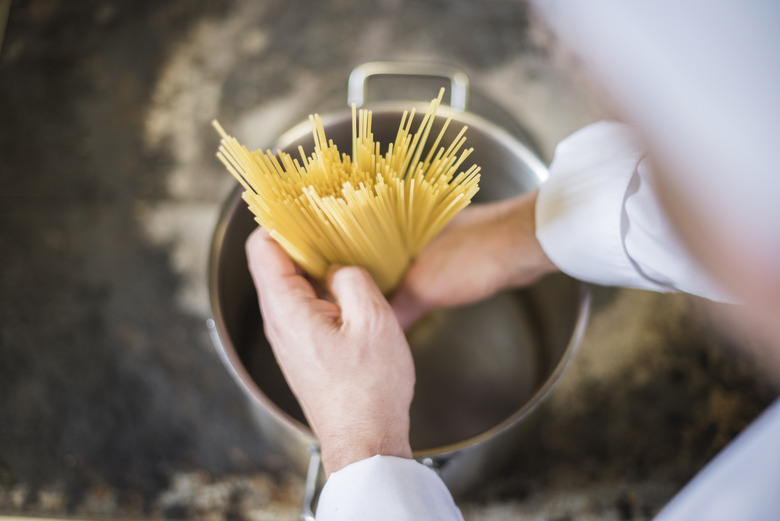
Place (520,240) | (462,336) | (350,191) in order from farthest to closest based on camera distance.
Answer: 1. (462,336)
2. (520,240)
3. (350,191)

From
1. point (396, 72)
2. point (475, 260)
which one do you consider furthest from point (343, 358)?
point (396, 72)

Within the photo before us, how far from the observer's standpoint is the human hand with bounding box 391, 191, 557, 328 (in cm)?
45

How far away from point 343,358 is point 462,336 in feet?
0.84

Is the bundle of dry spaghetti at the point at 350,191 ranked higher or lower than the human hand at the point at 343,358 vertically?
higher

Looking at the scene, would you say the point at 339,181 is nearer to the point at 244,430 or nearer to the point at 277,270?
the point at 277,270

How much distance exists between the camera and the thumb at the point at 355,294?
0.35 meters

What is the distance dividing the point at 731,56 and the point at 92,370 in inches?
26.8

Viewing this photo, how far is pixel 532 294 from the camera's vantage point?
58cm

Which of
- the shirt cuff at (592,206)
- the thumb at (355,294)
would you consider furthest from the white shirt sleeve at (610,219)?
the thumb at (355,294)

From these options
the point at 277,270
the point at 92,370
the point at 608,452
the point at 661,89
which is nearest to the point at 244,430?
the point at 92,370

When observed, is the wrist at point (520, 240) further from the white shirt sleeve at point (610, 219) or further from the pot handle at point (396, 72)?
the pot handle at point (396, 72)

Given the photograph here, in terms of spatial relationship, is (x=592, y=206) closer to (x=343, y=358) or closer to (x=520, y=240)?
(x=520, y=240)

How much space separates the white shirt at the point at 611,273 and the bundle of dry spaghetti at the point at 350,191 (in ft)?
0.31

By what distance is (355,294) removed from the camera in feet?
1.18
